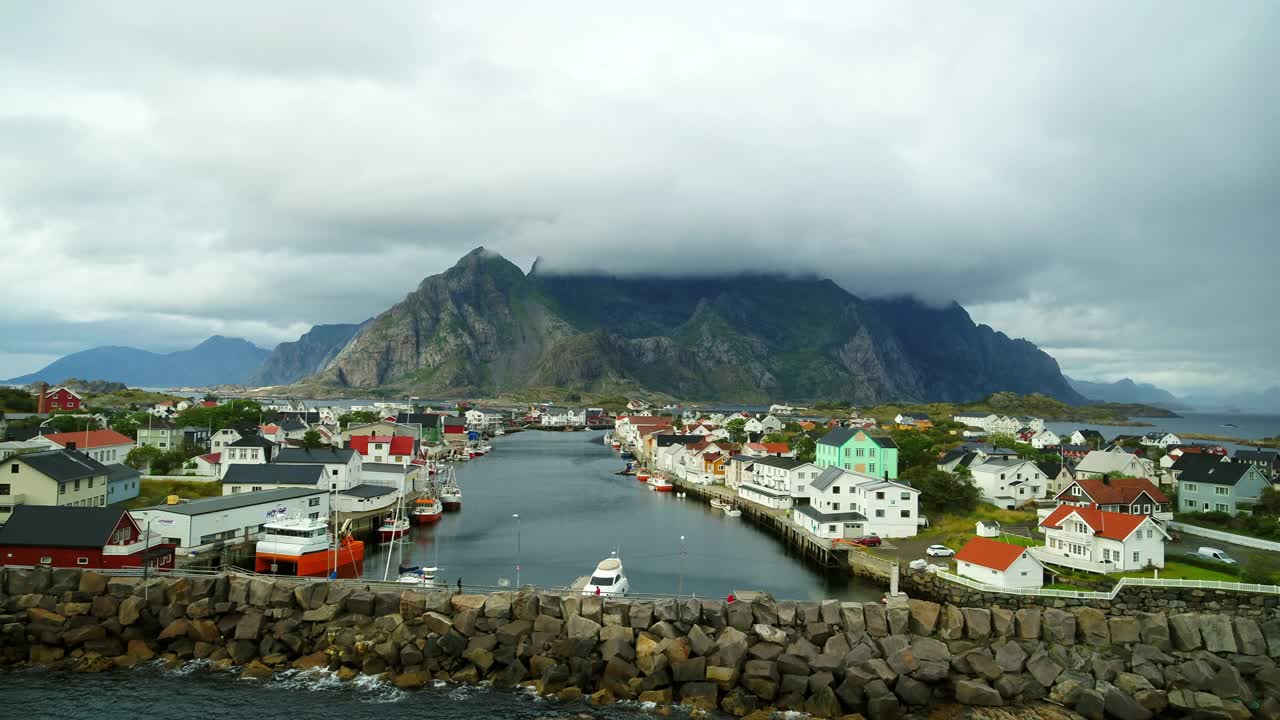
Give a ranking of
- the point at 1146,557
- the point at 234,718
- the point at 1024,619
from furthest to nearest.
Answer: the point at 1146,557 → the point at 1024,619 → the point at 234,718

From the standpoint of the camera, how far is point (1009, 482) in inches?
2016

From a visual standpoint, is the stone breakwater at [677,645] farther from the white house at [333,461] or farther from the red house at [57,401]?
the red house at [57,401]

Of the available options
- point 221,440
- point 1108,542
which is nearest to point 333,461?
point 221,440

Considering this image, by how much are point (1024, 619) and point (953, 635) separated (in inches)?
94.5

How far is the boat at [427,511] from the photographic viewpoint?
50.4m

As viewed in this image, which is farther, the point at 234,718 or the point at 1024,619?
the point at 1024,619

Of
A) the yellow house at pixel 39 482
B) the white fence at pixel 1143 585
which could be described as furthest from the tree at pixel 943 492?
the yellow house at pixel 39 482

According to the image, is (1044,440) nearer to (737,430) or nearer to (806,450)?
(737,430)

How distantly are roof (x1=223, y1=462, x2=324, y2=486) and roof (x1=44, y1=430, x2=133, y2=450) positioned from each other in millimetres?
16720

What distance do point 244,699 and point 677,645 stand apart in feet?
38.8

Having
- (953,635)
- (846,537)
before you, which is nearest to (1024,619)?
(953,635)

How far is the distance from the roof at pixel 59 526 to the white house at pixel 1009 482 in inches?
1949

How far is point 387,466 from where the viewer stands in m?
57.4

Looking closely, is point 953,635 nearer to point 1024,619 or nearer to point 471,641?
point 1024,619
